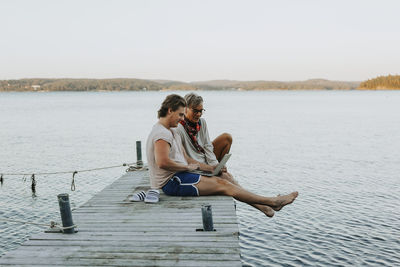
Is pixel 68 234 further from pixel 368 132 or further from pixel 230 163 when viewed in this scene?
pixel 368 132

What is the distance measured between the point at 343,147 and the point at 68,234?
2479cm

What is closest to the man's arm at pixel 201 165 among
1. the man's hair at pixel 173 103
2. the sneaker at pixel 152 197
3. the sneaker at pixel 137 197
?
the sneaker at pixel 152 197

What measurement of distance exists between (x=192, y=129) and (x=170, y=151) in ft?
3.06

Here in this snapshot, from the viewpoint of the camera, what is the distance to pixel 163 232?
5254 mm

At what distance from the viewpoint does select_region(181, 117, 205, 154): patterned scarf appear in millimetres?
7238

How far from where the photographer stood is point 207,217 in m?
5.18

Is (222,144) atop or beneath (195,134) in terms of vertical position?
beneath

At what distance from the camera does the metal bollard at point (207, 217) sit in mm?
5156

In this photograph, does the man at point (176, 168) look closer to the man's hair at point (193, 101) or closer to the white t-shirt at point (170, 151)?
the white t-shirt at point (170, 151)

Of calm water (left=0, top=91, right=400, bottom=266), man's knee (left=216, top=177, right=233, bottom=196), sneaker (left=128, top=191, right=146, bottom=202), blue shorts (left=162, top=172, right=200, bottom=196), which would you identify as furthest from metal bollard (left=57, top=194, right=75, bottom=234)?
calm water (left=0, top=91, right=400, bottom=266)

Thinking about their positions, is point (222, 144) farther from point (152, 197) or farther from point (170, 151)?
point (152, 197)

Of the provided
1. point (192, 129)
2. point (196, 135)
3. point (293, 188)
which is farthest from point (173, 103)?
point (293, 188)

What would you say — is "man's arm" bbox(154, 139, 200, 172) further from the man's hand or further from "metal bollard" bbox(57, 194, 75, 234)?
"metal bollard" bbox(57, 194, 75, 234)

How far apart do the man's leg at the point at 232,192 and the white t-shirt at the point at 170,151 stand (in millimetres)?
565
